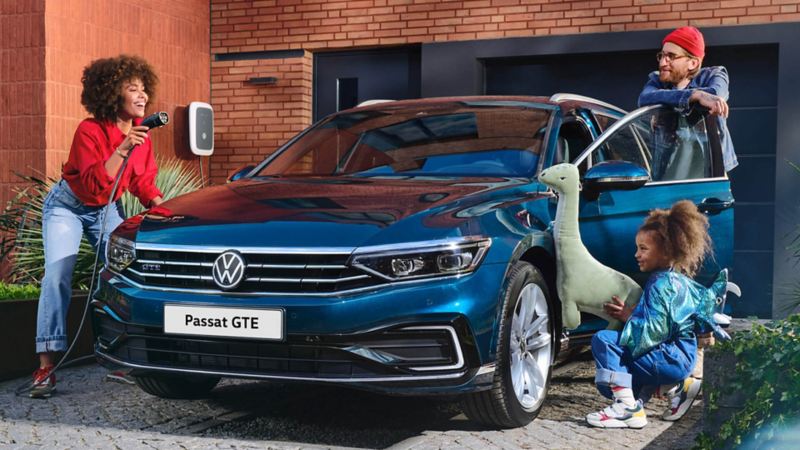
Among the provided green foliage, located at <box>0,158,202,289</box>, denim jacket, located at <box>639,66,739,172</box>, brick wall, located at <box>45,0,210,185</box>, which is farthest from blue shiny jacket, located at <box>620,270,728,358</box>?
brick wall, located at <box>45,0,210,185</box>

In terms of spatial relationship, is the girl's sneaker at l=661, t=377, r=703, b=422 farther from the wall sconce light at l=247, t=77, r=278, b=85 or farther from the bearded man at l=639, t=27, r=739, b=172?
the wall sconce light at l=247, t=77, r=278, b=85

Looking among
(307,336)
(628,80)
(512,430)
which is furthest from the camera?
(628,80)

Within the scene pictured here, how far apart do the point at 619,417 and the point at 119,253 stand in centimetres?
237

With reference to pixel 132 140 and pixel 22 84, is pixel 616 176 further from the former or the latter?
pixel 22 84

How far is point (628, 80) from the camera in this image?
11.0 m

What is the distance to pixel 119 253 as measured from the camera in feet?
16.6

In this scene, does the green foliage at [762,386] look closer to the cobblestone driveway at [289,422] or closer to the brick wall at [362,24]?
the cobblestone driveway at [289,422]

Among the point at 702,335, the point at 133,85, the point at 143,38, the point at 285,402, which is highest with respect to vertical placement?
the point at 143,38

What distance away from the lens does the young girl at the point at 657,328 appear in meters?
5.00

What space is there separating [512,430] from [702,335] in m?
1.00

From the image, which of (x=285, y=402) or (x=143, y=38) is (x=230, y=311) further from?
(x=143, y=38)

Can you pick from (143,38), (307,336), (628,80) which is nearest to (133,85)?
(307,336)

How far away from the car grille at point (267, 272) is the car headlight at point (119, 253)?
0.30 ft

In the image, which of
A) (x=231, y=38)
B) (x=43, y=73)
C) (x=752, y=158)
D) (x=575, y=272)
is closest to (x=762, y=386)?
(x=575, y=272)
